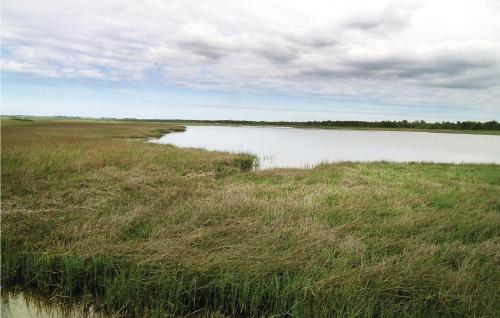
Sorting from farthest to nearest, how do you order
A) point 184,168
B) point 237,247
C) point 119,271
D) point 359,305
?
point 184,168 → point 237,247 → point 119,271 → point 359,305

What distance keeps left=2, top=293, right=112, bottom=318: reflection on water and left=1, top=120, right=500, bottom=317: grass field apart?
0.64ft

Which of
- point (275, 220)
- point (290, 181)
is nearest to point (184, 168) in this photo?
point (290, 181)

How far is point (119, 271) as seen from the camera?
19.0 ft

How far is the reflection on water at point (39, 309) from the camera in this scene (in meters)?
5.27

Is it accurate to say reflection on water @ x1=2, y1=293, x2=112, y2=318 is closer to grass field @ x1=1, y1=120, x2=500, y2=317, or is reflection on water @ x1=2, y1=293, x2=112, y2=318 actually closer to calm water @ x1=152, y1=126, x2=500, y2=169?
grass field @ x1=1, y1=120, x2=500, y2=317

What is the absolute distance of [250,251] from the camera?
6391mm

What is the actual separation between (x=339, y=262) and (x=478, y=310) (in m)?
2.10

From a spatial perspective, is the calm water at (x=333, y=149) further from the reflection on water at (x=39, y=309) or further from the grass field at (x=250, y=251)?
the reflection on water at (x=39, y=309)

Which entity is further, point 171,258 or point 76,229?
point 76,229

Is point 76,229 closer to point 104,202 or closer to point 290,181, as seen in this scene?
point 104,202

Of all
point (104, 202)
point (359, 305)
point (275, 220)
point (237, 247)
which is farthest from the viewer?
point (104, 202)

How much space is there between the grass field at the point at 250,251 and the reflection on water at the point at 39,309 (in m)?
0.20

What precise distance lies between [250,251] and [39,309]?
3.58 meters

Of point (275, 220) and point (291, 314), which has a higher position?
point (275, 220)
